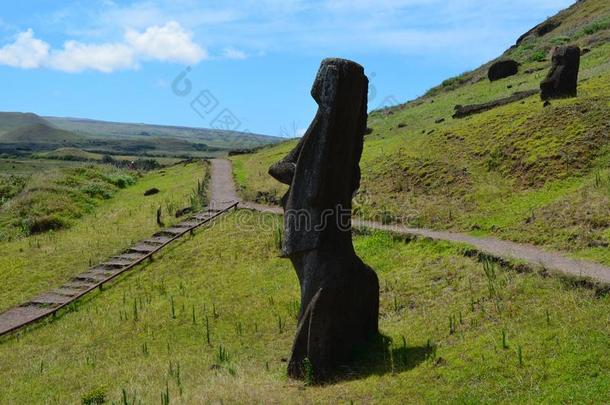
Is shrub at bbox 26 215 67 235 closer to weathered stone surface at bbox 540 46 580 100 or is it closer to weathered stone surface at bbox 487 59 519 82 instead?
weathered stone surface at bbox 540 46 580 100

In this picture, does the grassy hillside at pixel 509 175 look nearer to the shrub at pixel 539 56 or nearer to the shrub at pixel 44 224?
the shrub at pixel 44 224

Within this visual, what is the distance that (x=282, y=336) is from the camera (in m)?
15.6

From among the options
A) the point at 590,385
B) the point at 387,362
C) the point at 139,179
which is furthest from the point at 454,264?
the point at 139,179

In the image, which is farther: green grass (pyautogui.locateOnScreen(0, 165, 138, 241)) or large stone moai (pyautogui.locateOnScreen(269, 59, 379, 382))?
green grass (pyautogui.locateOnScreen(0, 165, 138, 241))

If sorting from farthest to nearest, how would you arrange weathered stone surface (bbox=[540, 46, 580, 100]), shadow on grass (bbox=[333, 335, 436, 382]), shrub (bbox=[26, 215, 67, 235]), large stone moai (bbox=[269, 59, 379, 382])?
shrub (bbox=[26, 215, 67, 235]) < weathered stone surface (bbox=[540, 46, 580, 100]) < large stone moai (bbox=[269, 59, 379, 382]) < shadow on grass (bbox=[333, 335, 436, 382])

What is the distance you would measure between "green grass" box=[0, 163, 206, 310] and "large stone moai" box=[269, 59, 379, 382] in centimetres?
1427

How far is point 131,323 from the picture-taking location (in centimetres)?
1852

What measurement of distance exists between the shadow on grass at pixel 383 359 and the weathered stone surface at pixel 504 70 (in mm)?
39906

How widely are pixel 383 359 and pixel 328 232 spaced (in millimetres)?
2466

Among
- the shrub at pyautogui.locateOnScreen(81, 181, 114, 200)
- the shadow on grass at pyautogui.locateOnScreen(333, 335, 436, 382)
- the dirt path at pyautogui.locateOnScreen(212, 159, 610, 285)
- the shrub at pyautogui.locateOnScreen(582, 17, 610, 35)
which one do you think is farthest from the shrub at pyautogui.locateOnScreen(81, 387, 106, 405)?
the shrub at pyautogui.locateOnScreen(582, 17, 610, 35)

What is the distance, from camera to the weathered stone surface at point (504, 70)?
1892 inches

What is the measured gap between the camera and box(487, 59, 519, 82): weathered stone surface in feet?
158

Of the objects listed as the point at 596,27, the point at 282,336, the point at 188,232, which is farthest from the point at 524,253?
the point at 596,27

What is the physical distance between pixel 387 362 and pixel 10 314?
47.9ft
